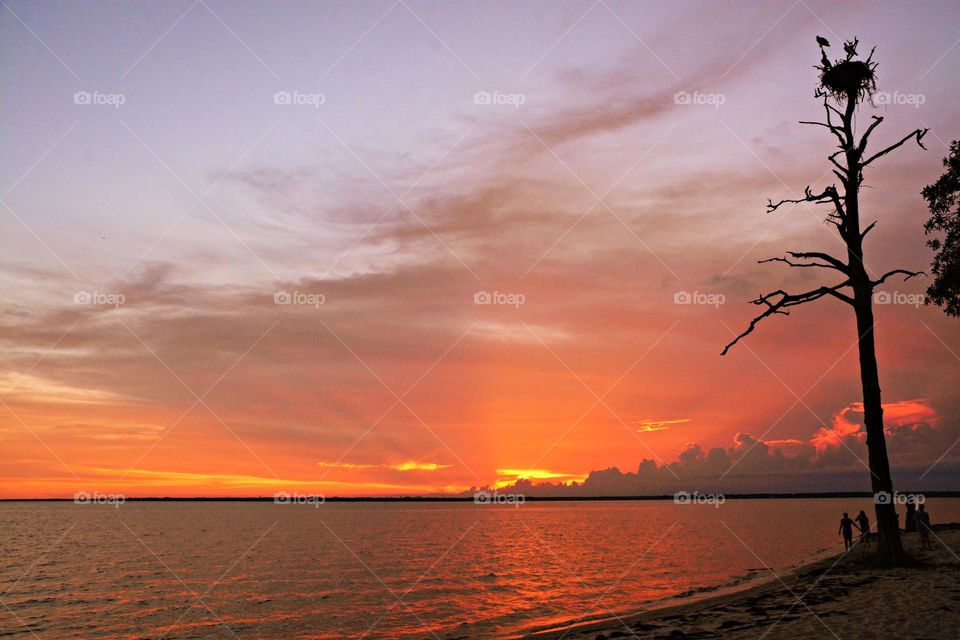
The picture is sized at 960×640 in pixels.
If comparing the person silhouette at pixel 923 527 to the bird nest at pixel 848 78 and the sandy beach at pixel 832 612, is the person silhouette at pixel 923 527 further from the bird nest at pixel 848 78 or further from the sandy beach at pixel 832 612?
the bird nest at pixel 848 78

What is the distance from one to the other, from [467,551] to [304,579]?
2893cm

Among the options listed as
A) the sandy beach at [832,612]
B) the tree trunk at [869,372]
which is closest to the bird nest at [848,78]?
the tree trunk at [869,372]

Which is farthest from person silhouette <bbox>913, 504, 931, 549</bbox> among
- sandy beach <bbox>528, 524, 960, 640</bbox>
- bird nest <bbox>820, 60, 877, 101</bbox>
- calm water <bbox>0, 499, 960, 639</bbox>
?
bird nest <bbox>820, 60, 877, 101</bbox>

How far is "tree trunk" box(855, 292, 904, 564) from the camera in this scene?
24969mm

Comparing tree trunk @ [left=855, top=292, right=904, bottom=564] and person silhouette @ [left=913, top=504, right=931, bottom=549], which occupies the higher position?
tree trunk @ [left=855, top=292, right=904, bottom=564]

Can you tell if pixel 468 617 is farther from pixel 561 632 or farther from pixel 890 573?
pixel 890 573

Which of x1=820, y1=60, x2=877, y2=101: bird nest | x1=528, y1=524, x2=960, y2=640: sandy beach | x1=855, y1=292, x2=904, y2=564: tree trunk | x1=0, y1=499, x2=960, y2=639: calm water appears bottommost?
x1=0, y1=499, x2=960, y2=639: calm water

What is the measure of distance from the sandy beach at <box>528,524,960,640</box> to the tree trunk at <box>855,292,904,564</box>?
37.3 inches

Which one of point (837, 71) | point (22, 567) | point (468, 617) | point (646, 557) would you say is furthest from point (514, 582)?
point (22, 567)

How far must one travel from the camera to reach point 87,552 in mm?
79250

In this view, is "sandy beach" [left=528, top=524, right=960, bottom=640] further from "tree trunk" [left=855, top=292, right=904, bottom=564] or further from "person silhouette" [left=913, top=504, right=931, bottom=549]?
"person silhouette" [left=913, top=504, right=931, bottom=549]

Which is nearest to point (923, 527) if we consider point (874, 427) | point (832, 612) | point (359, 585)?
point (874, 427)

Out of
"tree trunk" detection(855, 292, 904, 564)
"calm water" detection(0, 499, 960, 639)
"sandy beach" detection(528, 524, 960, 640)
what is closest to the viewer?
"sandy beach" detection(528, 524, 960, 640)

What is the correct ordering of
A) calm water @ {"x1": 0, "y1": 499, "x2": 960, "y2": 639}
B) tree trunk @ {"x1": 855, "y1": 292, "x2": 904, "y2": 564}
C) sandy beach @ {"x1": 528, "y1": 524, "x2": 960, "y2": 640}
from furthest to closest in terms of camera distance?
calm water @ {"x1": 0, "y1": 499, "x2": 960, "y2": 639} → tree trunk @ {"x1": 855, "y1": 292, "x2": 904, "y2": 564} → sandy beach @ {"x1": 528, "y1": 524, "x2": 960, "y2": 640}
